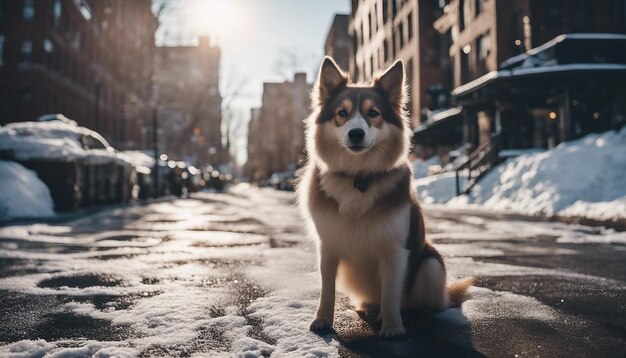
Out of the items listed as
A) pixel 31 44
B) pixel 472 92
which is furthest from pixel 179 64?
pixel 472 92


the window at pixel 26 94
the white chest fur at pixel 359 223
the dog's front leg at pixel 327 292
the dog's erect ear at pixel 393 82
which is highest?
the window at pixel 26 94

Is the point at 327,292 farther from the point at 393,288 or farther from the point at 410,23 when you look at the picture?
the point at 410,23

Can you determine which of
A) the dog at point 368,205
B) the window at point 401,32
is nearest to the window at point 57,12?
the window at point 401,32

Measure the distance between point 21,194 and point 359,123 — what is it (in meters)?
12.1

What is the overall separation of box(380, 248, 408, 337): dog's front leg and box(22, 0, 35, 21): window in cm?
4353

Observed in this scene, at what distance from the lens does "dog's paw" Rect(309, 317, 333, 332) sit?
3088 millimetres

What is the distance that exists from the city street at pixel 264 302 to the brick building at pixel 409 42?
95.3 ft

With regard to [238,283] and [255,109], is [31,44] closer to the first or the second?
[238,283]

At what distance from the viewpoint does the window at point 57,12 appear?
39.4 metres

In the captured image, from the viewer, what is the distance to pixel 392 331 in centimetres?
295

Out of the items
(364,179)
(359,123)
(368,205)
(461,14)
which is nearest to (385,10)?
(461,14)

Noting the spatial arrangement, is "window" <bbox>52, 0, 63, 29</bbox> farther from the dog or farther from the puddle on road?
the dog

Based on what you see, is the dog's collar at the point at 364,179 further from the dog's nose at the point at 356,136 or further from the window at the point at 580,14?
the window at the point at 580,14

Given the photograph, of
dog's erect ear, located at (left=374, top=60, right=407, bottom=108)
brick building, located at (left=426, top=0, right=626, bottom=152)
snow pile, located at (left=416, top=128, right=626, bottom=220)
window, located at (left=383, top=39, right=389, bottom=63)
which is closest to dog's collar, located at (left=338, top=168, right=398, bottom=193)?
dog's erect ear, located at (left=374, top=60, right=407, bottom=108)
